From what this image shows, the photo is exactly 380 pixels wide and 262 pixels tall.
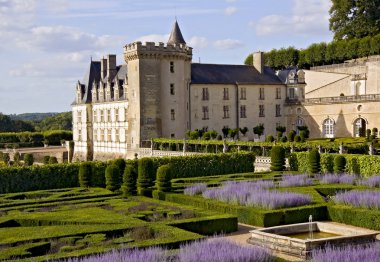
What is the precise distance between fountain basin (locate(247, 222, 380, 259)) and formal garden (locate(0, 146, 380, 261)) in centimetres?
69

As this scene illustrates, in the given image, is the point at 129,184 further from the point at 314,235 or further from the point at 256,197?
the point at 314,235

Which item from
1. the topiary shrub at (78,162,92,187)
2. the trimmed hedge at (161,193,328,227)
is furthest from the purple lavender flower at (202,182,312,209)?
the topiary shrub at (78,162,92,187)

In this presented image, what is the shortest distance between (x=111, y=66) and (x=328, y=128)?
17.3 m

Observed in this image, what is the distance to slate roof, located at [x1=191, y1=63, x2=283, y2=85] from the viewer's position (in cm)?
4259

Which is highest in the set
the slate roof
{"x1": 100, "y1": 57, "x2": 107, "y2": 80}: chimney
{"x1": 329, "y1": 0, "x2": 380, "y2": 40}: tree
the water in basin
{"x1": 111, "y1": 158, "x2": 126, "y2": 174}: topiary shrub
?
{"x1": 329, "y1": 0, "x2": 380, "y2": 40}: tree

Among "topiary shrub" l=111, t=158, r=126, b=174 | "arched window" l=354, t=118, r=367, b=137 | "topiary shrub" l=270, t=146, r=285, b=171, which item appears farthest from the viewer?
"arched window" l=354, t=118, r=367, b=137

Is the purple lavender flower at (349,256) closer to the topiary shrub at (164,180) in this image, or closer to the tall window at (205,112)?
the topiary shrub at (164,180)

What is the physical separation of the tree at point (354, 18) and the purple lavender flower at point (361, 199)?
137 ft

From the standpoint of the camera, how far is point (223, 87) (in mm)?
43219

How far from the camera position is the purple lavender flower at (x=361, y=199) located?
15781mm

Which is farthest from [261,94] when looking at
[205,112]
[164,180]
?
[164,180]

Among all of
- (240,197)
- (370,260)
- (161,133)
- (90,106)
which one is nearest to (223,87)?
(161,133)

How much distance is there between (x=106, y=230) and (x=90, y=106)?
114ft

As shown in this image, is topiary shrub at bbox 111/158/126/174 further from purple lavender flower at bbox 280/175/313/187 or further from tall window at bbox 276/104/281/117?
tall window at bbox 276/104/281/117
